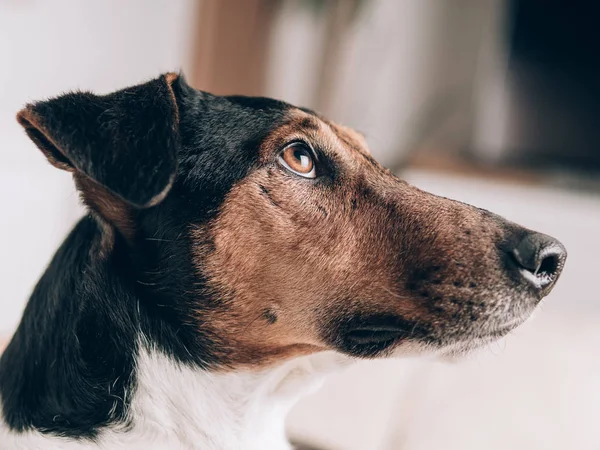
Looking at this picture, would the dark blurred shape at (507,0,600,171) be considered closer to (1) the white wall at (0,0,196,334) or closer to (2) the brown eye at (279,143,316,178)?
(1) the white wall at (0,0,196,334)

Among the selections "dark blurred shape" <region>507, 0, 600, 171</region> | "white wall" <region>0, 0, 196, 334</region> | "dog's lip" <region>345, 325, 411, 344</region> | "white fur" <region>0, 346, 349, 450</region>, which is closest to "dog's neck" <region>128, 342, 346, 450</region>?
"white fur" <region>0, 346, 349, 450</region>

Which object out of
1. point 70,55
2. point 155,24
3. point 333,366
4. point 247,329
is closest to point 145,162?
point 247,329

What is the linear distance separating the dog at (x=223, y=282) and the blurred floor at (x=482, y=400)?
0.36 m

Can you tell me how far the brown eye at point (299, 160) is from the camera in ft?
3.81

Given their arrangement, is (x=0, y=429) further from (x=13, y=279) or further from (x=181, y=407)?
(x=13, y=279)

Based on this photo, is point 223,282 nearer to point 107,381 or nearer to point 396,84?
point 107,381

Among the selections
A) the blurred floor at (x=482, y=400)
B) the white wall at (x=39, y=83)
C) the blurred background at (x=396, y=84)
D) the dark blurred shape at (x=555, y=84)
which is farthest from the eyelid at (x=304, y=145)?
the dark blurred shape at (x=555, y=84)

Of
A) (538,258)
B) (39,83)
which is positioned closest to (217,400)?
(538,258)

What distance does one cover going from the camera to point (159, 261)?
3.62 ft

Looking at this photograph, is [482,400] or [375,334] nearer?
[375,334]

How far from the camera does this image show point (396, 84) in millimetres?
4598

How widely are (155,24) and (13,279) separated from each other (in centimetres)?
187

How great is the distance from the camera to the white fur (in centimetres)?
106

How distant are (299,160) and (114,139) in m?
0.35
